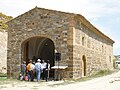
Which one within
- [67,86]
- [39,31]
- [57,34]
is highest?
[39,31]

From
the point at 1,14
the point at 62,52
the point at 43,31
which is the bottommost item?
the point at 62,52

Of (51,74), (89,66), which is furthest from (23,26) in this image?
(89,66)

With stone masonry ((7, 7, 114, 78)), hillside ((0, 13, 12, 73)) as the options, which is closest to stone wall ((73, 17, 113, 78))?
stone masonry ((7, 7, 114, 78))

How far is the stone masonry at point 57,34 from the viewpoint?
66.1 feet

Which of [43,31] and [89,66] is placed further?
[89,66]

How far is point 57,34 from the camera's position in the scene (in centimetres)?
2052

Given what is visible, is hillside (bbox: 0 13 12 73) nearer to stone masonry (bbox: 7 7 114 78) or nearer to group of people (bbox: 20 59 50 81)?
stone masonry (bbox: 7 7 114 78)

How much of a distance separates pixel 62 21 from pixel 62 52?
2039mm

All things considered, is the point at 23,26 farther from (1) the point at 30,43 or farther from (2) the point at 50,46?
(2) the point at 50,46

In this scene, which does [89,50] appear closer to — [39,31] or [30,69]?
[39,31]

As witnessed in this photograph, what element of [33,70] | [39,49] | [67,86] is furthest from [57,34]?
[67,86]

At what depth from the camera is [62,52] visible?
66.3 feet

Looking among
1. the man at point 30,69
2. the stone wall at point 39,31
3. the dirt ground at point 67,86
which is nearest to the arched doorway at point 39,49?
the stone wall at point 39,31

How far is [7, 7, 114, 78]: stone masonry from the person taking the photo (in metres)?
20.1
